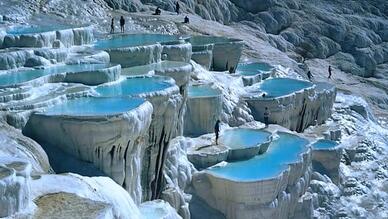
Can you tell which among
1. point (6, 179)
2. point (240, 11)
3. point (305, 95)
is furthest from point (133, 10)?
point (6, 179)

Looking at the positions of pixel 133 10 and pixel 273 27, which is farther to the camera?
pixel 273 27

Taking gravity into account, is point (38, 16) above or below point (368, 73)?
above

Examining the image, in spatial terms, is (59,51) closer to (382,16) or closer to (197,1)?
(197,1)

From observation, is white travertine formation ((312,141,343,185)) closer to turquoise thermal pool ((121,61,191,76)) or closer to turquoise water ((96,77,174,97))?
turquoise thermal pool ((121,61,191,76))

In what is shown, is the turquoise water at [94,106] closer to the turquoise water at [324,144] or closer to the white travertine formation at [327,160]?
the white travertine formation at [327,160]

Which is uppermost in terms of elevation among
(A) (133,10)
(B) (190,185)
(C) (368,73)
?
(A) (133,10)

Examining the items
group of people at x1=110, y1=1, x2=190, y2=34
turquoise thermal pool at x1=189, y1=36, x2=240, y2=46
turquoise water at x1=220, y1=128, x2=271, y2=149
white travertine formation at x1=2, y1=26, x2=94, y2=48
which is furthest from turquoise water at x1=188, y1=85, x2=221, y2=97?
group of people at x1=110, y1=1, x2=190, y2=34

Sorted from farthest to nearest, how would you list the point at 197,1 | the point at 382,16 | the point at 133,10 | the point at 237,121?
the point at 382,16
the point at 197,1
the point at 133,10
the point at 237,121
